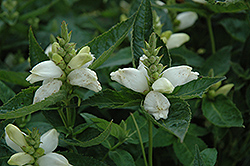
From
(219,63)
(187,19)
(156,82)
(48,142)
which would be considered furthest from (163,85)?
(187,19)

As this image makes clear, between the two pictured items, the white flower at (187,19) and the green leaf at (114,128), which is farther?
the white flower at (187,19)

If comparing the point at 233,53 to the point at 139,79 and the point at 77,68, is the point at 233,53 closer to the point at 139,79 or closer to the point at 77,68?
the point at 139,79

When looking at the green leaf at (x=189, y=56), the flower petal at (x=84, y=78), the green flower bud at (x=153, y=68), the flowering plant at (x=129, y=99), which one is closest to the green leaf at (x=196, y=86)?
the flowering plant at (x=129, y=99)

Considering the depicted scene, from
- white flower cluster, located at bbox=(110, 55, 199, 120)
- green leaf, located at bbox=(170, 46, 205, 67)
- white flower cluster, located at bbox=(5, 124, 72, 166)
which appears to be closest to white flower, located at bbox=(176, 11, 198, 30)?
green leaf, located at bbox=(170, 46, 205, 67)

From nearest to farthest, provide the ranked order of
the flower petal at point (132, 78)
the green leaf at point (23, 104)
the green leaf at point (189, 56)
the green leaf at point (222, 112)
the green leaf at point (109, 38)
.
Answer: the green leaf at point (23, 104)
the flower petal at point (132, 78)
the green leaf at point (109, 38)
the green leaf at point (222, 112)
the green leaf at point (189, 56)

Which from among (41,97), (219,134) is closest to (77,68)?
(41,97)

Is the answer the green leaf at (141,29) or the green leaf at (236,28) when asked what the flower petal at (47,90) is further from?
the green leaf at (236,28)

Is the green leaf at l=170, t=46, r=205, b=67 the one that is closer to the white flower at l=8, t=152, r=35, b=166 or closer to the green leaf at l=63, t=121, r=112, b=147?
the green leaf at l=63, t=121, r=112, b=147

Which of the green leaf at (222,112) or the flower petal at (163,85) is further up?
the flower petal at (163,85)
